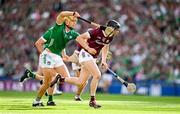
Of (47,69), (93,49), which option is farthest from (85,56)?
(47,69)

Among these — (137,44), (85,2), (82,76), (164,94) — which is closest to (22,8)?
(85,2)

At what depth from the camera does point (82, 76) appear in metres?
20.5

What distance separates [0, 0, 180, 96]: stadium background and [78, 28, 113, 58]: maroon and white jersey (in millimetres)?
12741

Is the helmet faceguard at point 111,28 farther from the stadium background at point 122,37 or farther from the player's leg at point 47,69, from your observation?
the stadium background at point 122,37

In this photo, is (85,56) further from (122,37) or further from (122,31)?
(122,31)

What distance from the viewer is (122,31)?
3597cm

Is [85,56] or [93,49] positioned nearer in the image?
[93,49]

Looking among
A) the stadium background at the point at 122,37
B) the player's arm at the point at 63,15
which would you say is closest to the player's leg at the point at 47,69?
the player's arm at the point at 63,15

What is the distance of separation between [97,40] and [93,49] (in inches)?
26.0

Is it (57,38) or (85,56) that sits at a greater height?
(57,38)

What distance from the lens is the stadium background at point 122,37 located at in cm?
3362

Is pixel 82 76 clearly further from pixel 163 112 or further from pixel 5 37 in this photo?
pixel 5 37

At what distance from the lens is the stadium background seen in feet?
110

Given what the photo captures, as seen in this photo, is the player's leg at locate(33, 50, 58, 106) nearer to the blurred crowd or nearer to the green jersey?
the green jersey
